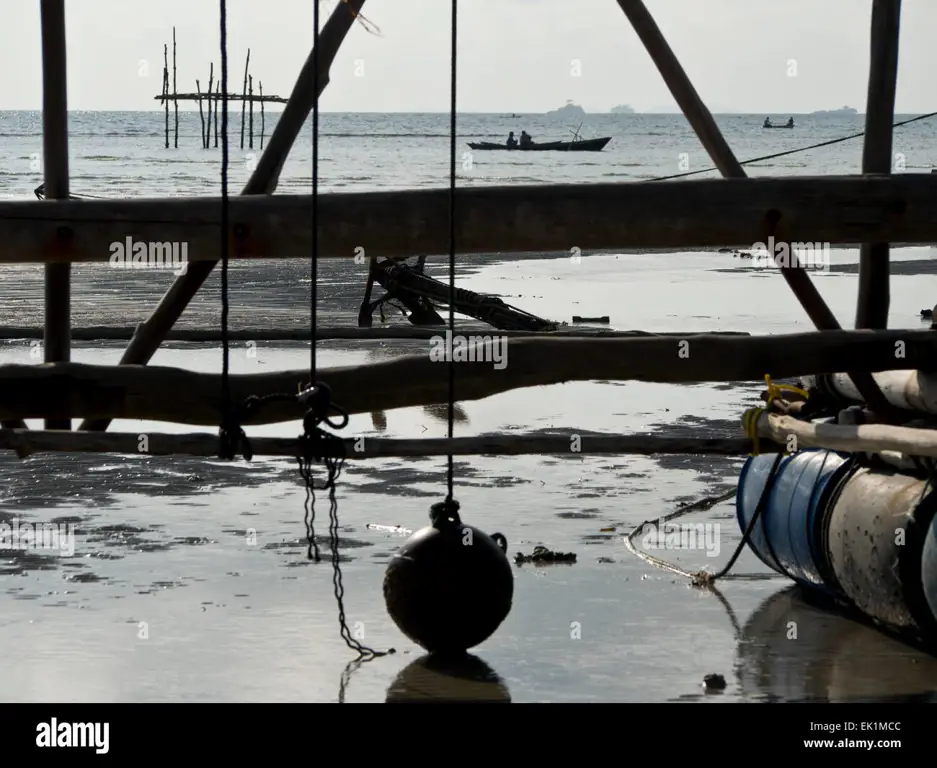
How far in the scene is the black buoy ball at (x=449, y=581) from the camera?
22.5 feet

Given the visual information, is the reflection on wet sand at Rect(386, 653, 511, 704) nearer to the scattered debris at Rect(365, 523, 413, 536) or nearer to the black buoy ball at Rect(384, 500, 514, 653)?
the black buoy ball at Rect(384, 500, 514, 653)

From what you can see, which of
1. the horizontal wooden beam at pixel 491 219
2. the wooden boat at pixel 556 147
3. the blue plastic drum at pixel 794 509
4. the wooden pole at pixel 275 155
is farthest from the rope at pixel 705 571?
the wooden boat at pixel 556 147

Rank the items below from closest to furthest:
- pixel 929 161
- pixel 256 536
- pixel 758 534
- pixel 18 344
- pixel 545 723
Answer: pixel 545 723, pixel 758 534, pixel 256 536, pixel 18 344, pixel 929 161

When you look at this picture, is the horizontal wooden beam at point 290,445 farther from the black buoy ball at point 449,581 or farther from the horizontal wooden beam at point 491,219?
the horizontal wooden beam at point 491,219

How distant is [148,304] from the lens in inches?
893

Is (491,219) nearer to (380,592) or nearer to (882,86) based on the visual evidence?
(882,86)

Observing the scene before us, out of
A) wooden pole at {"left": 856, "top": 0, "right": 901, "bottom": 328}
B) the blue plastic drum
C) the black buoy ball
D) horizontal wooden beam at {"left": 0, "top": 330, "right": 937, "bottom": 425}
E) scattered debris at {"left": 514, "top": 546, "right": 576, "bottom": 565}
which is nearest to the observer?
horizontal wooden beam at {"left": 0, "top": 330, "right": 937, "bottom": 425}

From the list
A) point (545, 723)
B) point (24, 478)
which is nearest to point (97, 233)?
point (545, 723)

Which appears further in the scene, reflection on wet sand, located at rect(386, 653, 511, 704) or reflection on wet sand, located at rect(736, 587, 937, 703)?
reflection on wet sand, located at rect(736, 587, 937, 703)

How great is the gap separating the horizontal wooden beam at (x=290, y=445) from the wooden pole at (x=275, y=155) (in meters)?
0.49

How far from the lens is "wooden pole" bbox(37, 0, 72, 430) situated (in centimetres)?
648

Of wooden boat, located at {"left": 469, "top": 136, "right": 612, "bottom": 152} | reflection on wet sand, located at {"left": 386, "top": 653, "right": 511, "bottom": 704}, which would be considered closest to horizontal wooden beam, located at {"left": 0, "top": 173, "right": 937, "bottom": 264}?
reflection on wet sand, located at {"left": 386, "top": 653, "right": 511, "bottom": 704}

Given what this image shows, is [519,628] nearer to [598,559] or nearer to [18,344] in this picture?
[598,559]

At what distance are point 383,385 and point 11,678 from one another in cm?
207
